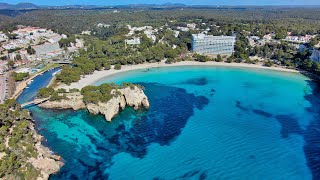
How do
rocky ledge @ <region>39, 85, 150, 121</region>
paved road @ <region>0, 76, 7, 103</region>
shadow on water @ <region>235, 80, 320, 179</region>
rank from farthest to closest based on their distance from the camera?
paved road @ <region>0, 76, 7, 103</region> → rocky ledge @ <region>39, 85, 150, 121</region> → shadow on water @ <region>235, 80, 320, 179</region>

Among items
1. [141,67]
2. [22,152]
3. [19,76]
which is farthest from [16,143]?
[141,67]

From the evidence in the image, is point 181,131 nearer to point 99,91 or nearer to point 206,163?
point 206,163

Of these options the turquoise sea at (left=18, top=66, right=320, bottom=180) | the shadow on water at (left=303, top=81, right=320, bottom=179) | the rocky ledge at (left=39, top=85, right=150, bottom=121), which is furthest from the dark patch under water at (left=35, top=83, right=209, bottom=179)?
the shadow on water at (left=303, top=81, right=320, bottom=179)

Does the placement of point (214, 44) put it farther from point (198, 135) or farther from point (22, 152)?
point (22, 152)

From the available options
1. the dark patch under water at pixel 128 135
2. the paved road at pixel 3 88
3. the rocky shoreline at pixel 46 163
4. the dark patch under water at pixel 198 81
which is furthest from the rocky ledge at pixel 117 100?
the dark patch under water at pixel 198 81

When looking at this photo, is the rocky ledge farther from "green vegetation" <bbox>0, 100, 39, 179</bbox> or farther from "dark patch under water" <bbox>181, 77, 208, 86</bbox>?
"dark patch under water" <bbox>181, 77, 208, 86</bbox>

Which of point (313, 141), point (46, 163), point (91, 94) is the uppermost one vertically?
point (91, 94)

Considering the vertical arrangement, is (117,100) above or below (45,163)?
above
